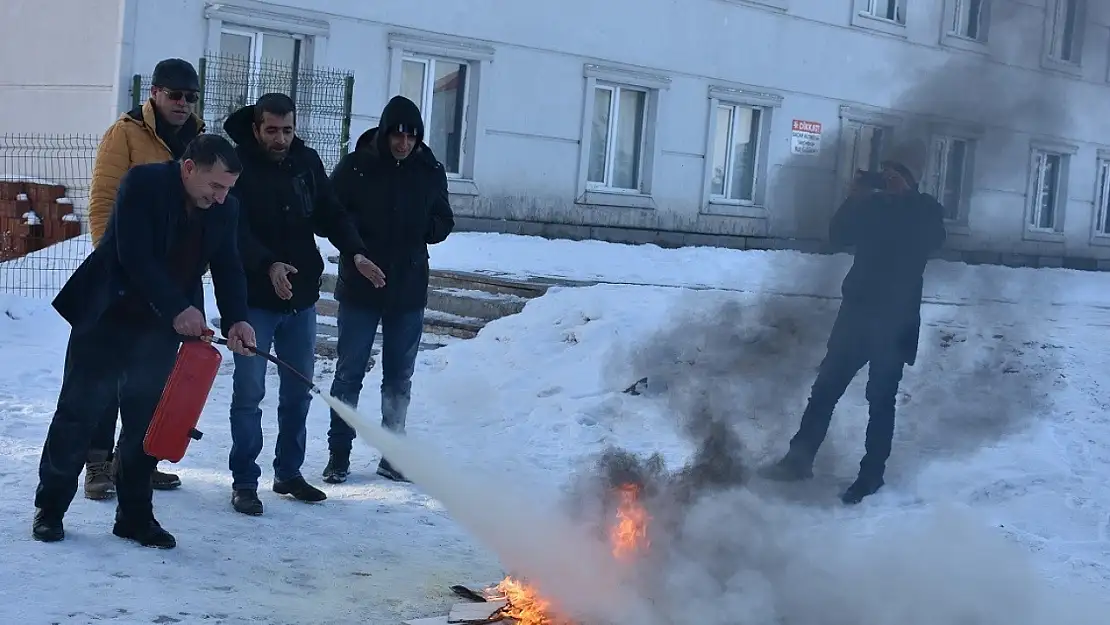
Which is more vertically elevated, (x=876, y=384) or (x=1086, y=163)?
(x=1086, y=163)

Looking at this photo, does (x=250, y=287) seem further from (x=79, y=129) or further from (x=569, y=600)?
(x=79, y=129)

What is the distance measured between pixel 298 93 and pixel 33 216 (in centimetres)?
337

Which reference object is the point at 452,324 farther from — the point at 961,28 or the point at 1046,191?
the point at 961,28

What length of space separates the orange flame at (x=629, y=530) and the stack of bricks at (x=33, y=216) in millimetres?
10829

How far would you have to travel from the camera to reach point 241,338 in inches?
219

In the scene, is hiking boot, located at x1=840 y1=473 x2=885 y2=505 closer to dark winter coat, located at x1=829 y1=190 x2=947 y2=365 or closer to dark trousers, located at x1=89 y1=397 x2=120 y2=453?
dark winter coat, located at x1=829 y1=190 x2=947 y2=365

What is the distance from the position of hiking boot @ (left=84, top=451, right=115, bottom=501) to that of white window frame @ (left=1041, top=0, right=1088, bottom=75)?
16.2ft

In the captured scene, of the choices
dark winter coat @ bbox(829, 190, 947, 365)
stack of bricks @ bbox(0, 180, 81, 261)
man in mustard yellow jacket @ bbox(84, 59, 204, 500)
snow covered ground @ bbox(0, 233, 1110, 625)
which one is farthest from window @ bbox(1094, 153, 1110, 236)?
stack of bricks @ bbox(0, 180, 81, 261)

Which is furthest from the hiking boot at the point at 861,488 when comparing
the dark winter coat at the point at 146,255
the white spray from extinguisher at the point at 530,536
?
the dark winter coat at the point at 146,255

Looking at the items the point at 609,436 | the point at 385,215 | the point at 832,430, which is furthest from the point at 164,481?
the point at 832,430

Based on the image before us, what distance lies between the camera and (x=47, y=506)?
533 cm

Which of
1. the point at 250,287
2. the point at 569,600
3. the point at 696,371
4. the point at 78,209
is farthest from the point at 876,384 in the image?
the point at 78,209

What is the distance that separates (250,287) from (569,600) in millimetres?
2473

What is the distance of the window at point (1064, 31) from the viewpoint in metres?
5.49
